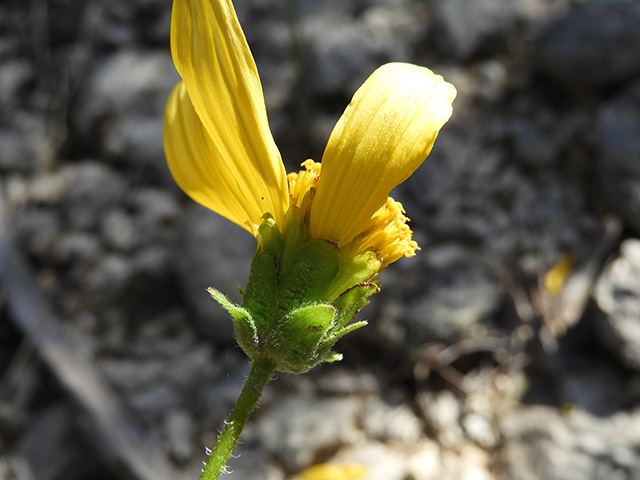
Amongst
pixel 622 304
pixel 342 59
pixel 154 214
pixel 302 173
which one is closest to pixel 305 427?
pixel 154 214

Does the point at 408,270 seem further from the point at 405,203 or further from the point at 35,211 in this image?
the point at 35,211

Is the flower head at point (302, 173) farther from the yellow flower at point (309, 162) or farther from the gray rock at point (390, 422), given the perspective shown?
the gray rock at point (390, 422)

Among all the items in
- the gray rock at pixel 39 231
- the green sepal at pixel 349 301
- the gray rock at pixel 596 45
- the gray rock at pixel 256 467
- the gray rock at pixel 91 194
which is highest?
the green sepal at pixel 349 301

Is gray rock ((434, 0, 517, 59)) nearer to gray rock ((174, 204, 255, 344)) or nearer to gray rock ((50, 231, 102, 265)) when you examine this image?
gray rock ((174, 204, 255, 344))

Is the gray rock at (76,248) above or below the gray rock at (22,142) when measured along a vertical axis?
below

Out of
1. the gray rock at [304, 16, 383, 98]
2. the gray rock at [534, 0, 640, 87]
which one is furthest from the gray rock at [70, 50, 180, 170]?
the gray rock at [534, 0, 640, 87]

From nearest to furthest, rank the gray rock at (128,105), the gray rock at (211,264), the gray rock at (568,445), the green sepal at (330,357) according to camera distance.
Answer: the green sepal at (330,357) < the gray rock at (568,445) < the gray rock at (211,264) < the gray rock at (128,105)

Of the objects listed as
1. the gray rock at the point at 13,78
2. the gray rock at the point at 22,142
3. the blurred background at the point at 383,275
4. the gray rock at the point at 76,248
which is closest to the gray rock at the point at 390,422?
the blurred background at the point at 383,275
